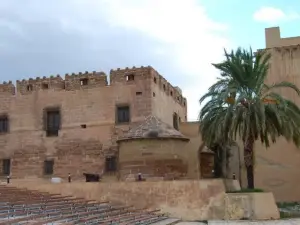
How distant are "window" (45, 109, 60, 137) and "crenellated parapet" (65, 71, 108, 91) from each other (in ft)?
5.88

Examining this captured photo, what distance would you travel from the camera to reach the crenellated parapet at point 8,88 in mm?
29578

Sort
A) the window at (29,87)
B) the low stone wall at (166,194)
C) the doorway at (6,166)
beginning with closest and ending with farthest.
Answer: the low stone wall at (166,194), the doorway at (6,166), the window at (29,87)

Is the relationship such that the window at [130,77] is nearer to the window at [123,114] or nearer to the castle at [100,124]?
the castle at [100,124]

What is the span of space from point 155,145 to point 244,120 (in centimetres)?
513

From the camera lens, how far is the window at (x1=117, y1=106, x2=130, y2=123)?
26.7 metres

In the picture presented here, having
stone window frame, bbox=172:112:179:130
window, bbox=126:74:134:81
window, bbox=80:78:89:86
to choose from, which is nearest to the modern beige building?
stone window frame, bbox=172:112:179:130

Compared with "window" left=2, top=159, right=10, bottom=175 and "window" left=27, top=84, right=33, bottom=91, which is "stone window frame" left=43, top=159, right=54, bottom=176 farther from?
"window" left=27, top=84, right=33, bottom=91

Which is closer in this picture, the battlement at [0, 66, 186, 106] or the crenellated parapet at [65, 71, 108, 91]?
the battlement at [0, 66, 186, 106]

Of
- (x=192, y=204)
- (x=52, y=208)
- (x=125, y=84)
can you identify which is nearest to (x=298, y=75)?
(x=125, y=84)

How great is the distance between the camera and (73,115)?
2788 centimetres

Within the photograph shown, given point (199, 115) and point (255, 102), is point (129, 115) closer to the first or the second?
point (199, 115)

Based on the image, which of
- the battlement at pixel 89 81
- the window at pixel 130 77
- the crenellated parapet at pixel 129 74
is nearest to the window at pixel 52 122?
the battlement at pixel 89 81

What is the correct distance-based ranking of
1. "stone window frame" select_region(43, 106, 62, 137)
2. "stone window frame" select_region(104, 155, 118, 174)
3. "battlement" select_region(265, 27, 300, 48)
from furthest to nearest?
"stone window frame" select_region(43, 106, 62, 137)
"battlement" select_region(265, 27, 300, 48)
"stone window frame" select_region(104, 155, 118, 174)

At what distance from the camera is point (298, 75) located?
1083 inches
